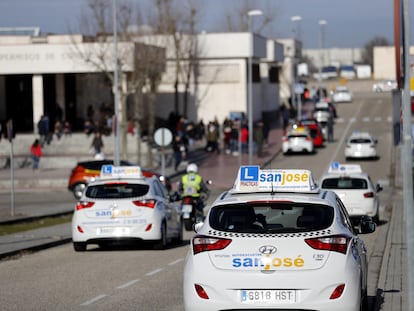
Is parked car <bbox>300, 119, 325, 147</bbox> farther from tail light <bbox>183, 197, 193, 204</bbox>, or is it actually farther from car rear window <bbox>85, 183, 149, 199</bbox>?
car rear window <bbox>85, 183, 149, 199</bbox>

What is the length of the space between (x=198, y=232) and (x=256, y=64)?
72283 millimetres

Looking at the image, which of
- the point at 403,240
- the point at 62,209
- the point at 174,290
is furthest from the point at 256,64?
the point at 174,290

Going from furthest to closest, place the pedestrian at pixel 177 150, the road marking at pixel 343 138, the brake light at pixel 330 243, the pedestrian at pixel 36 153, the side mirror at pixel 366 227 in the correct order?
the road marking at pixel 343 138
the pedestrian at pixel 177 150
the pedestrian at pixel 36 153
the side mirror at pixel 366 227
the brake light at pixel 330 243

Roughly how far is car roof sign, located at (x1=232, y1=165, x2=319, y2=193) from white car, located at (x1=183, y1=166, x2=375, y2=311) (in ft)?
2.09

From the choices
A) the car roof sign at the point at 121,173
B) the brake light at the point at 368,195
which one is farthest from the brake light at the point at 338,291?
the brake light at the point at 368,195

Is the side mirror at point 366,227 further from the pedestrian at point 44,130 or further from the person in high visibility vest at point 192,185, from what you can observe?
the pedestrian at point 44,130

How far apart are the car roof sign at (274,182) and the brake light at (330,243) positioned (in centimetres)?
110

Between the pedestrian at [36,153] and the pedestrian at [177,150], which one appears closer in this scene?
the pedestrian at [36,153]

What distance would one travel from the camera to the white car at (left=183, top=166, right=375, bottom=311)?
33.0 feet

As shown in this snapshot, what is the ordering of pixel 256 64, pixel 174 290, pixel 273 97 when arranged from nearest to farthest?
pixel 174 290 → pixel 256 64 → pixel 273 97

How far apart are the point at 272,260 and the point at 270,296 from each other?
1.11 ft

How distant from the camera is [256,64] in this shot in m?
82.3

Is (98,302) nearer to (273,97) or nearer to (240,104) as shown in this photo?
(240,104)

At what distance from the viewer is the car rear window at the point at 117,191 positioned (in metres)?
21.3
